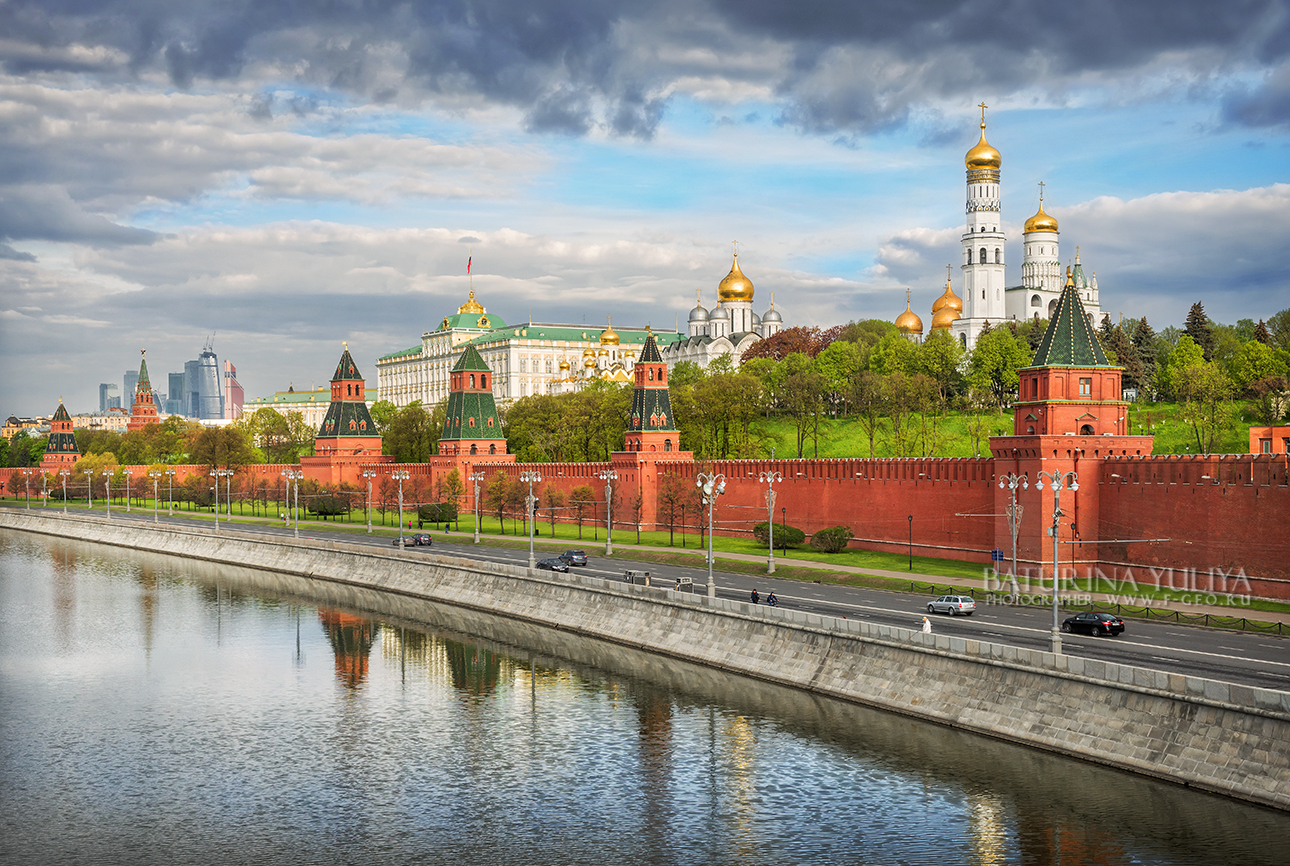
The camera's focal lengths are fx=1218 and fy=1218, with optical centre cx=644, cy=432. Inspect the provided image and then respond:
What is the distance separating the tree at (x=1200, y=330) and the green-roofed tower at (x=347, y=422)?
71.3 m

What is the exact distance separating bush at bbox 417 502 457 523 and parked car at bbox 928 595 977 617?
154ft

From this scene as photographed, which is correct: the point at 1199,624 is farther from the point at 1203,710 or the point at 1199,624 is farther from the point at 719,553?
the point at 719,553

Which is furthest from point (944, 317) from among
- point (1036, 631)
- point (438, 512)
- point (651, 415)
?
point (1036, 631)

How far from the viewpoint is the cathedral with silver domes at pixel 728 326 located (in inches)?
6476

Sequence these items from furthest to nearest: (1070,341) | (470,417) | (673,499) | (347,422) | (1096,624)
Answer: (347,422) < (470,417) < (673,499) < (1070,341) < (1096,624)

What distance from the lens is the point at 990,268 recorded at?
12875 cm

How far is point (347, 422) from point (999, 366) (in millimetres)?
56675

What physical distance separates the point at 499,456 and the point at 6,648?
171 ft

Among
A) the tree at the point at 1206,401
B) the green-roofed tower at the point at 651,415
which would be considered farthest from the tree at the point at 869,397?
the tree at the point at 1206,401

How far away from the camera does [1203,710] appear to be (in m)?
26.2

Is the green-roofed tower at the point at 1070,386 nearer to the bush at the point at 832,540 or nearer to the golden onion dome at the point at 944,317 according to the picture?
the bush at the point at 832,540

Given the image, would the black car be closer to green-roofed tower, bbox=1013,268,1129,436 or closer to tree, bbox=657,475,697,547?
green-roofed tower, bbox=1013,268,1129,436

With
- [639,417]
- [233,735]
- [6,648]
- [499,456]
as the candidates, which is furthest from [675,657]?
[499,456]

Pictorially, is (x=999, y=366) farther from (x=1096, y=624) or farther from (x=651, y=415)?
(x=1096, y=624)
